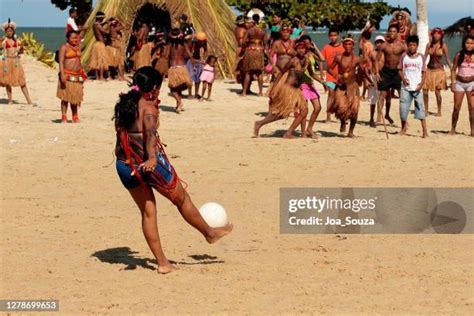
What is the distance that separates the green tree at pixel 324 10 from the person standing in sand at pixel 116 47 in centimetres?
505

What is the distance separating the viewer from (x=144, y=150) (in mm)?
7270

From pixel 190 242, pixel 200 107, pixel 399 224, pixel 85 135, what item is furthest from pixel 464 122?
pixel 190 242

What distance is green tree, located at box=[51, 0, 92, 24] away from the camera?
29.3m

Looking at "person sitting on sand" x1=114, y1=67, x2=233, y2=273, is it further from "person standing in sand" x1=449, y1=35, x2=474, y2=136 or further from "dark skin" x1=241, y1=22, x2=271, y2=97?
"dark skin" x1=241, y1=22, x2=271, y2=97

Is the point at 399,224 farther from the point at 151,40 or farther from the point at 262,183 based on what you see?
the point at 151,40

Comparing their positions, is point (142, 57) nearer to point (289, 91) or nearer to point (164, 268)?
point (289, 91)

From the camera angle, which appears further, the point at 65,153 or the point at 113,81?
the point at 113,81

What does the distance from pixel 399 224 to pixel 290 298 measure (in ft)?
8.48

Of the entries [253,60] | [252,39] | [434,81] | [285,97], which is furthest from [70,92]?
[434,81]

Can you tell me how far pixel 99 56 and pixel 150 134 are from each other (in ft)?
52.6

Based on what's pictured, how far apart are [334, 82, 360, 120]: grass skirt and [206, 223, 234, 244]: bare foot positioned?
22.1ft

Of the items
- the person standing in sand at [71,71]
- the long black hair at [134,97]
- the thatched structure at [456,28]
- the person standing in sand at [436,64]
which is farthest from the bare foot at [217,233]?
the thatched structure at [456,28]

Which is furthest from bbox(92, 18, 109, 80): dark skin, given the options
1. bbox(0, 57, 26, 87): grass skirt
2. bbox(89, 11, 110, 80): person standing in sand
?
bbox(0, 57, 26, 87): grass skirt

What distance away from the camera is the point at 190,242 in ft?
27.9
